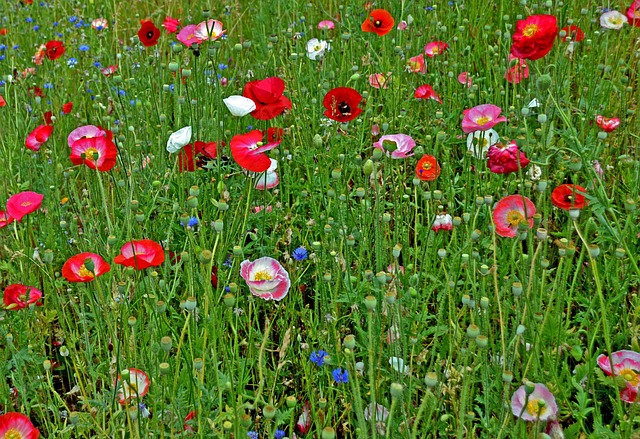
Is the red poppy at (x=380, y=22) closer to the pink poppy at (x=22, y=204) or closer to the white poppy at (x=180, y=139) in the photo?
the white poppy at (x=180, y=139)

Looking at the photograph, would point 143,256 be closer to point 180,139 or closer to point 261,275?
point 261,275

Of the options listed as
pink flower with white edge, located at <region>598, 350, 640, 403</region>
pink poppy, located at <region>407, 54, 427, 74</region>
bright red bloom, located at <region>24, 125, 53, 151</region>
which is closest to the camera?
pink flower with white edge, located at <region>598, 350, 640, 403</region>

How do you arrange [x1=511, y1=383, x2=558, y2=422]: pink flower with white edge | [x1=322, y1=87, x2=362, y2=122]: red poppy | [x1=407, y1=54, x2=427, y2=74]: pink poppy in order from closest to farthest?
1. [x1=511, y1=383, x2=558, y2=422]: pink flower with white edge
2. [x1=322, y1=87, x2=362, y2=122]: red poppy
3. [x1=407, y1=54, x2=427, y2=74]: pink poppy

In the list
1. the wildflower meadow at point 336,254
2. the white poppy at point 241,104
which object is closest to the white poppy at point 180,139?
the wildflower meadow at point 336,254

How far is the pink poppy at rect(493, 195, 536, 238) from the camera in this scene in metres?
1.60

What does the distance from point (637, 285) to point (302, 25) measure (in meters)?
1.98

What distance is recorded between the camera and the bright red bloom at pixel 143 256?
1.43m

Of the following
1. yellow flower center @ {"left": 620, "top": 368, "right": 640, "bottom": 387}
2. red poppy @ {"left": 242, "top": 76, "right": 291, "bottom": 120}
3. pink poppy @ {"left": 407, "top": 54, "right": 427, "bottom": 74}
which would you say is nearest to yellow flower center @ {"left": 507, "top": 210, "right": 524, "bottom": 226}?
yellow flower center @ {"left": 620, "top": 368, "right": 640, "bottom": 387}

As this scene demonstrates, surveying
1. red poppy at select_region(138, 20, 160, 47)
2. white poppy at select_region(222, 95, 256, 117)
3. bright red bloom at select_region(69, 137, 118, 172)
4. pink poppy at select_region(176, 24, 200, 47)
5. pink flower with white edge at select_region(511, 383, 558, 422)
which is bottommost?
pink flower with white edge at select_region(511, 383, 558, 422)

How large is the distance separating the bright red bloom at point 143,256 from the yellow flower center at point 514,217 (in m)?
0.83

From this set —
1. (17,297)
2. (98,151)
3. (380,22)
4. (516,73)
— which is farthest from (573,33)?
(17,297)

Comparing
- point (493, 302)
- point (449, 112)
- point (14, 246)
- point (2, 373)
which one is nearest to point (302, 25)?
point (449, 112)

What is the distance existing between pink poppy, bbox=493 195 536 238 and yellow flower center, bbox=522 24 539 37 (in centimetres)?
54

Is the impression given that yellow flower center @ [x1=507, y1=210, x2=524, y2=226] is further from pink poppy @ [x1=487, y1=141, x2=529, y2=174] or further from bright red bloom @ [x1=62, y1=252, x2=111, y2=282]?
bright red bloom @ [x1=62, y1=252, x2=111, y2=282]
